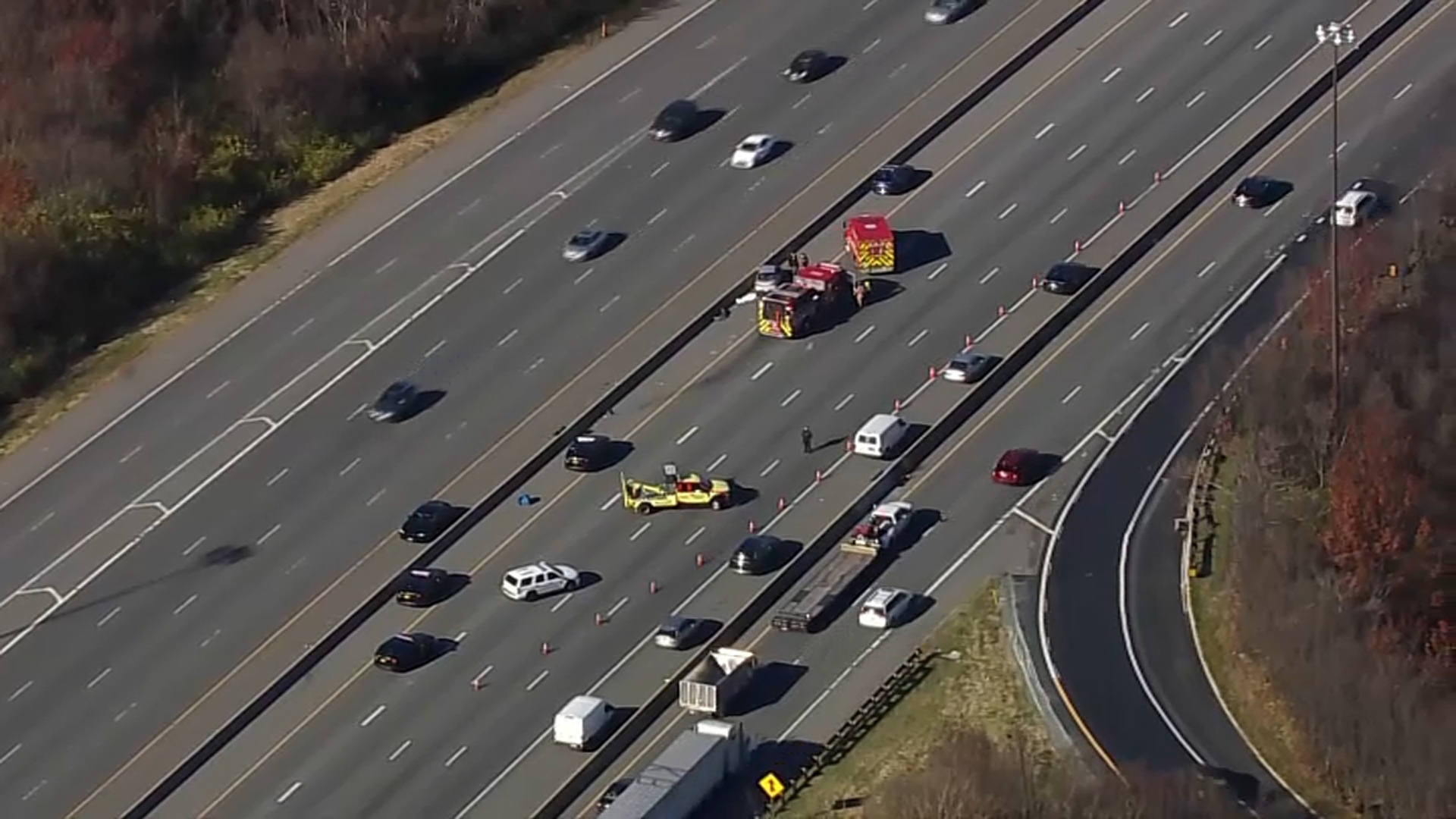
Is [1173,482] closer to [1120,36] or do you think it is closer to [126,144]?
[1120,36]

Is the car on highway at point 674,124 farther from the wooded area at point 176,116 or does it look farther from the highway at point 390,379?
the wooded area at point 176,116

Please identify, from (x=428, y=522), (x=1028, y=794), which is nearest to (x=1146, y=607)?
(x=1028, y=794)

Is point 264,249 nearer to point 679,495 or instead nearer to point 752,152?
point 752,152

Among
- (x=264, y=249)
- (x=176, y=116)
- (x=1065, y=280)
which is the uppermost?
(x=176, y=116)

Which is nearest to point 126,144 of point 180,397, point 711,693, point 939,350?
point 180,397

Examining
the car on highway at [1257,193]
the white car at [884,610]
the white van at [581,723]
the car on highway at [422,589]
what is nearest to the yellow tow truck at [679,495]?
the car on highway at [422,589]

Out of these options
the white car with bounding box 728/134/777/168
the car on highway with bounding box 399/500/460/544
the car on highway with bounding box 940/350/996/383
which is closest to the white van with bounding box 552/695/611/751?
the car on highway with bounding box 399/500/460/544
